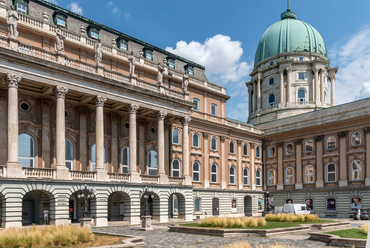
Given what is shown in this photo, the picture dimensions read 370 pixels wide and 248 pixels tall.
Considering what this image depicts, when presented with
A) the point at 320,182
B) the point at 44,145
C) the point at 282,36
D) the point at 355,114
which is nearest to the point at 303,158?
the point at 320,182

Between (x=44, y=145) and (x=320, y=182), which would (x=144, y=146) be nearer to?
(x=44, y=145)

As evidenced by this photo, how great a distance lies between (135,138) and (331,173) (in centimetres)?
2958

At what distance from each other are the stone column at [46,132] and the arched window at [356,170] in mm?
37912

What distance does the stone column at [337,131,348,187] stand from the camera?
50.9m

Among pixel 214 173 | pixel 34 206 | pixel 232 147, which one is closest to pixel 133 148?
pixel 34 206

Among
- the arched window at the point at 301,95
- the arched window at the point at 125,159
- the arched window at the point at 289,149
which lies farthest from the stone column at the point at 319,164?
the arched window at the point at 125,159

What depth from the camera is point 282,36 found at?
7775 cm

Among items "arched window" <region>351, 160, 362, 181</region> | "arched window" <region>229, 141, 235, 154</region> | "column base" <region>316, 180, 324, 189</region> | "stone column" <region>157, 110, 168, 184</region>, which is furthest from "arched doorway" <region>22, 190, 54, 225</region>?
"arched window" <region>351, 160, 362, 181</region>

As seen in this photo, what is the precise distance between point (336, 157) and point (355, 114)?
6325 mm

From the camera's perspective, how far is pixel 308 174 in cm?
5569

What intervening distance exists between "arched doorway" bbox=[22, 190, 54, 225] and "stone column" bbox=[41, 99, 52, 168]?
2.75 m

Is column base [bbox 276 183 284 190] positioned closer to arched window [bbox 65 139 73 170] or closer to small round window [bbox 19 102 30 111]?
arched window [bbox 65 139 73 170]

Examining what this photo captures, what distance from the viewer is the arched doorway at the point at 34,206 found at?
34000mm

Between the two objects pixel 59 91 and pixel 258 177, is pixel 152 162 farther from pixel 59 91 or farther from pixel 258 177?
pixel 258 177
